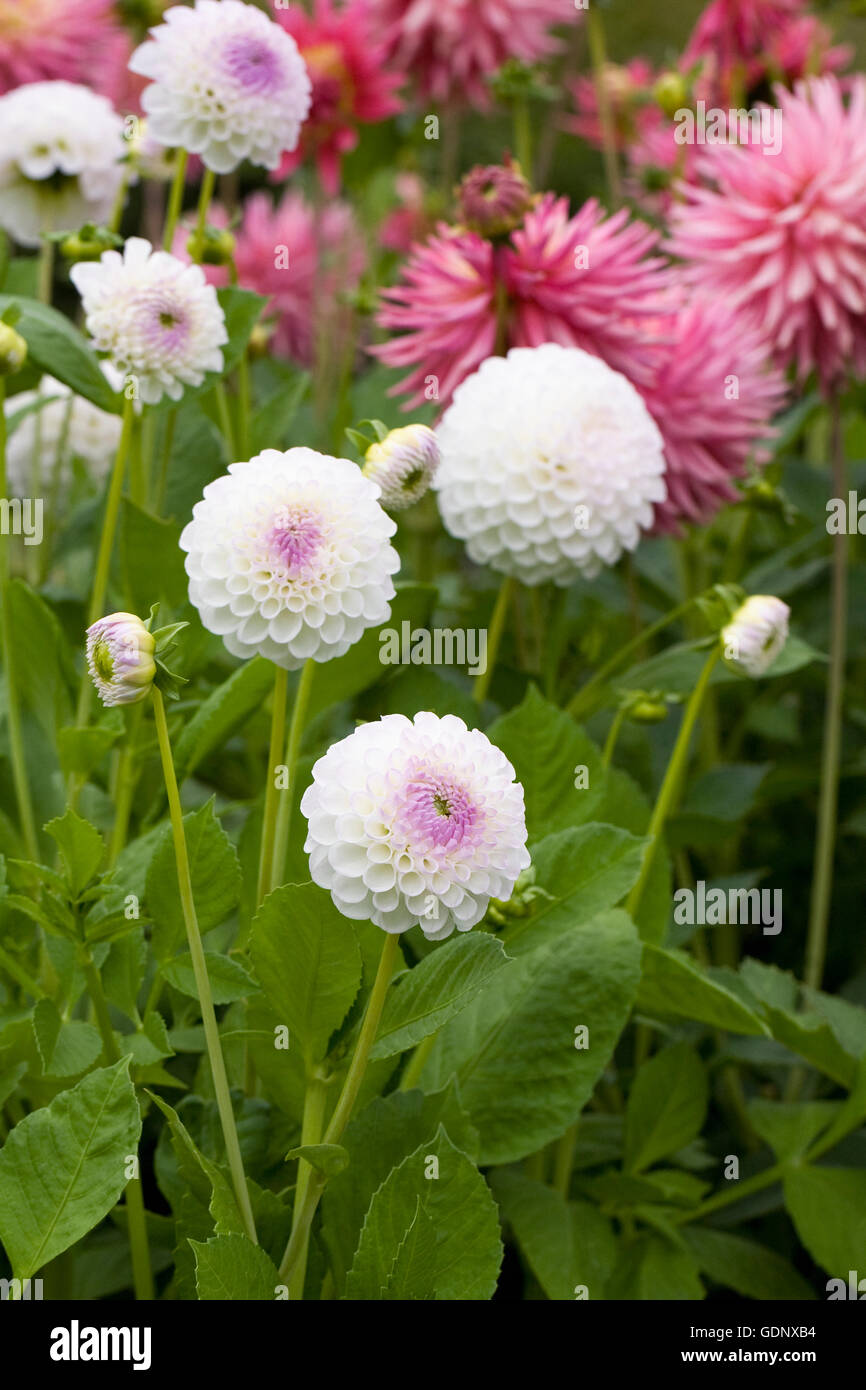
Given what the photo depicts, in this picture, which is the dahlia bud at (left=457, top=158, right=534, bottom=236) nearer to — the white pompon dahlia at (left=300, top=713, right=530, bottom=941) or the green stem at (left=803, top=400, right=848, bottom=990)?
the green stem at (left=803, top=400, right=848, bottom=990)

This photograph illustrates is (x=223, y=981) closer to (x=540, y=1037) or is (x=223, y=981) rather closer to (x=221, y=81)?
(x=540, y=1037)

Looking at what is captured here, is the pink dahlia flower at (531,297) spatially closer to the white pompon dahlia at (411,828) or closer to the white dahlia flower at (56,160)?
the white dahlia flower at (56,160)

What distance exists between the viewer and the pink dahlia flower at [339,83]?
107 cm

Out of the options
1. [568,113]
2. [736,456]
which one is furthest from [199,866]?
[568,113]

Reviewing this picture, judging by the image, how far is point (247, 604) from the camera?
1.36 ft

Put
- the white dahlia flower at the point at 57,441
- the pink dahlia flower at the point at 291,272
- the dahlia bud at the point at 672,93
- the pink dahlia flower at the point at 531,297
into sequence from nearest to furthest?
the pink dahlia flower at the point at 531,297, the white dahlia flower at the point at 57,441, the dahlia bud at the point at 672,93, the pink dahlia flower at the point at 291,272

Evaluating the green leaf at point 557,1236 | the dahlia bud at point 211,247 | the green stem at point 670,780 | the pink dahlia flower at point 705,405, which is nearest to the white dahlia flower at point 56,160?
the dahlia bud at point 211,247

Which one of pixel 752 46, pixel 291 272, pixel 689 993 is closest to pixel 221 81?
pixel 689 993

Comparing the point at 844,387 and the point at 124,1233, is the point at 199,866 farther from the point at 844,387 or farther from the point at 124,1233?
the point at 844,387

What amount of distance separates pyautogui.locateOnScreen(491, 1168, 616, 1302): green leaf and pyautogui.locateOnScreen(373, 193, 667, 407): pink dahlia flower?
0.39 meters

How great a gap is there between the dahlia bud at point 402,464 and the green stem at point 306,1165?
0.19 metres

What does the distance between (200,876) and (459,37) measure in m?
0.81

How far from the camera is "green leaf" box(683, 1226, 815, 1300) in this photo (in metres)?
0.62
